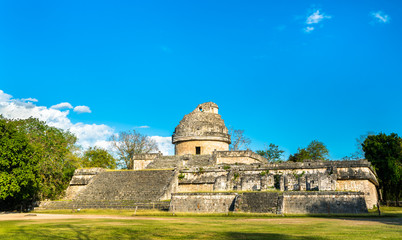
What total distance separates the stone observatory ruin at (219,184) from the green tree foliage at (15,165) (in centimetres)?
371

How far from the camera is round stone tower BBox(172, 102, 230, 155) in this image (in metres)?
34.6

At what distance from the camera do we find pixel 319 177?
23.0m

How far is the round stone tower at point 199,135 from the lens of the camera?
3456cm

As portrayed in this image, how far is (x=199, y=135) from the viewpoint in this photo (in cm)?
3434

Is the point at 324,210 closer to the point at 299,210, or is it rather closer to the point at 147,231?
the point at 299,210

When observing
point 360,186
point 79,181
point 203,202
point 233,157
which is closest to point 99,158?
point 79,181

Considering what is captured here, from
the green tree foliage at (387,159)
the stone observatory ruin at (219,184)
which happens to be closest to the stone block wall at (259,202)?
the stone observatory ruin at (219,184)

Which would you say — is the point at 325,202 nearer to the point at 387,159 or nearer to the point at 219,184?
the point at 219,184

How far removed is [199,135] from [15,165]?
16480mm

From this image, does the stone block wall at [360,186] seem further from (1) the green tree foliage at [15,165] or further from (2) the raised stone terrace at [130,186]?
(1) the green tree foliage at [15,165]

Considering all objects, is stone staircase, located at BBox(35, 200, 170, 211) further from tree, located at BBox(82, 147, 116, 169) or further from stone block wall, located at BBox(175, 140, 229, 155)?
tree, located at BBox(82, 147, 116, 169)

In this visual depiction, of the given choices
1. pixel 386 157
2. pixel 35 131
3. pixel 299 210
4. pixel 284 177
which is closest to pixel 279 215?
pixel 299 210

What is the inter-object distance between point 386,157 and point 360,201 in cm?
1630

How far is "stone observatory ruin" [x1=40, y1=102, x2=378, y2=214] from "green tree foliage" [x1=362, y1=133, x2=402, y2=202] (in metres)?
5.61
